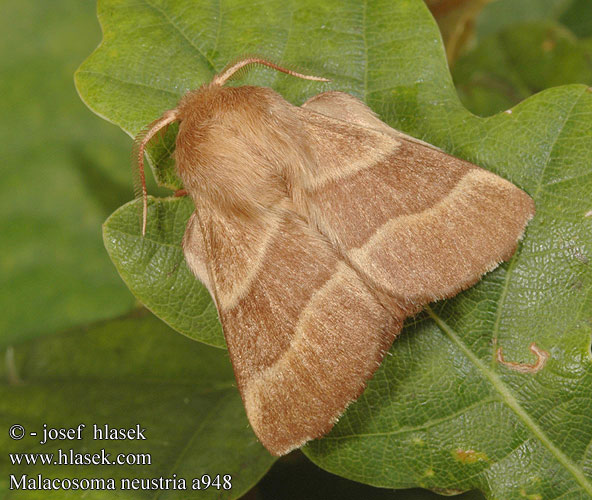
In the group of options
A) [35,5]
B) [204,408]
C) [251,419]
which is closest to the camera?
[251,419]

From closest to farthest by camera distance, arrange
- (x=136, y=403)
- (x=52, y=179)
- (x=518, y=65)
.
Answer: (x=136, y=403) < (x=518, y=65) < (x=52, y=179)

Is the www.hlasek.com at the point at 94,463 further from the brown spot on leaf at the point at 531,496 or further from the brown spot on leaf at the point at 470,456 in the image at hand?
the brown spot on leaf at the point at 531,496

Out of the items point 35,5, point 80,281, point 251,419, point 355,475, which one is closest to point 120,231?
point 251,419

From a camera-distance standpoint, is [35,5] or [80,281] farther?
[35,5]

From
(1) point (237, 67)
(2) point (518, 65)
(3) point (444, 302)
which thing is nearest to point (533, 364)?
(3) point (444, 302)

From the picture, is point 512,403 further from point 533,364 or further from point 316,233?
point 316,233

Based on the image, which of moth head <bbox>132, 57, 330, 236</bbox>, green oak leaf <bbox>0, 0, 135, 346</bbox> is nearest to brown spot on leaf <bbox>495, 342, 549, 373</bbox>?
moth head <bbox>132, 57, 330, 236</bbox>

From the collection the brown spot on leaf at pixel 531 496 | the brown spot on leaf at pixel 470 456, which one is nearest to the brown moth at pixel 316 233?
the brown spot on leaf at pixel 470 456

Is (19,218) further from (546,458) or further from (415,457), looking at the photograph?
(546,458)
